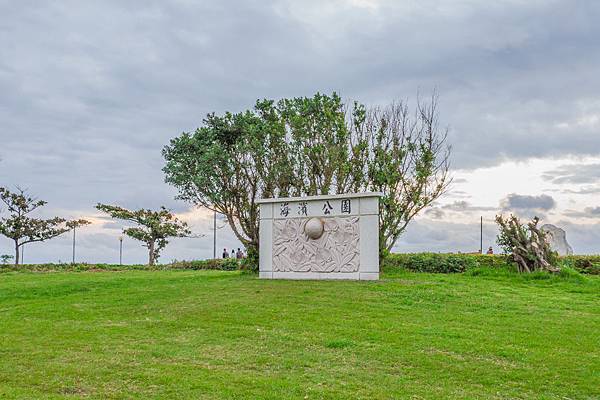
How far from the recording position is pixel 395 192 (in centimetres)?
1927

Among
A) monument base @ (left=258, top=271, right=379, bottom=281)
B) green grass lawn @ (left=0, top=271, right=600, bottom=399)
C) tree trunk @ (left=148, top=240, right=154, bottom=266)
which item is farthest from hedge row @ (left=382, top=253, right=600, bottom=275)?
tree trunk @ (left=148, top=240, right=154, bottom=266)

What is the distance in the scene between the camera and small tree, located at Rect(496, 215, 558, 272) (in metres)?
16.0

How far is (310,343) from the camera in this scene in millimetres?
7711

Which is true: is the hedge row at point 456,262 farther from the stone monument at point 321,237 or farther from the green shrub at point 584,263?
the stone monument at point 321,237

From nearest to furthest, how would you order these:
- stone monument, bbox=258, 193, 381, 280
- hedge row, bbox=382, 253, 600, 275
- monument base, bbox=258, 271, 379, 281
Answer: monument base, bbox=258, 271, 379, 281 < stone monument, bbox=258, 193, 381, 280 < hedge row, bbox=382, 253, 600, 275

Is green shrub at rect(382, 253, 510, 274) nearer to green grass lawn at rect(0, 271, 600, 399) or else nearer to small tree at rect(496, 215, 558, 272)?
small tree at rect(496, 215, 558, 272)

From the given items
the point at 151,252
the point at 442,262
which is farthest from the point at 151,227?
the point at 442,262

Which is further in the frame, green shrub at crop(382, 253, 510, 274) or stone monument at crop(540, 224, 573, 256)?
stone monument at crop(540, 224, 573, 256)

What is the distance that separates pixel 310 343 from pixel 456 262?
12.3 meters

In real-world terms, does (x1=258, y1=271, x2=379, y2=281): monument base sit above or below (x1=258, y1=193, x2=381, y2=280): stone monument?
below

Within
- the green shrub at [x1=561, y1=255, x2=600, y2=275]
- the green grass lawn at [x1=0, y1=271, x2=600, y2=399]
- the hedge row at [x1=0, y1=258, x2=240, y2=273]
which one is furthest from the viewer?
the hedge row at [x1=0, y1=258, x2=240, y2=273]

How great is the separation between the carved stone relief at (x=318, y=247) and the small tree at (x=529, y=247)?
530cm

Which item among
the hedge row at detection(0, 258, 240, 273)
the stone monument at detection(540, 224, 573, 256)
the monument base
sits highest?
the stone monument at detection(540, 224, 573, 256)

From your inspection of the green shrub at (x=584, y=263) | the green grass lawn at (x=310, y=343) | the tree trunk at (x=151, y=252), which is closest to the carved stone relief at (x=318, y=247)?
the green grass lawn at (x=310, y=343)
